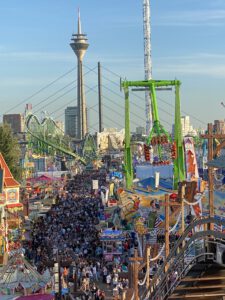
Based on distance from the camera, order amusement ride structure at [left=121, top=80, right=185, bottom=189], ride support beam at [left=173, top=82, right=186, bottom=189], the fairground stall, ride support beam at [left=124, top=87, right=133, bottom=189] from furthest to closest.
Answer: ride support beam at [left=124, top=87, right=133, bottom=189], amusement ride structure at [left=121, top=80, right=185, bottom=189], ride support beam at [left=173, top=82, right=186, bottom=189], the fairground stall

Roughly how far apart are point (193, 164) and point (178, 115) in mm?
11098

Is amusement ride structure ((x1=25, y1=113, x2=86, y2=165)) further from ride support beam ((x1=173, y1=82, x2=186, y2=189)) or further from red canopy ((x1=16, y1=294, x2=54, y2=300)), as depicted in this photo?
red canopy ((x1=16, y1=294, x2=54, y2=300))

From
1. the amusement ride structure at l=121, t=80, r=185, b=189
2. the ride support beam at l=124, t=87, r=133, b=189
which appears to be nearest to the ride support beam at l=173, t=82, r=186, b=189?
the amusement ride structure at l=121, t=80, r=185, b=189

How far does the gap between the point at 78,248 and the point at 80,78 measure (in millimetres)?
152838

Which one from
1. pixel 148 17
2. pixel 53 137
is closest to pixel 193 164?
pixel 148 17

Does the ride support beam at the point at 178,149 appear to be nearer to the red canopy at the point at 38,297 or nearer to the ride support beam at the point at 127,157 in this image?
the ride support beam at the point at 127,157

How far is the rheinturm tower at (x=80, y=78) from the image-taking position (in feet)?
568

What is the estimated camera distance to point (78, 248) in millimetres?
26969

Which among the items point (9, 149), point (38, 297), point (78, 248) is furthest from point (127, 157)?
point (38, 297)

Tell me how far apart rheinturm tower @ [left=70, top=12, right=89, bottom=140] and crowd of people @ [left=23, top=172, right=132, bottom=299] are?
432 ft

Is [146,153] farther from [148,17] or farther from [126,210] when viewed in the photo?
[148,17]

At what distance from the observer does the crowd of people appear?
21422mm

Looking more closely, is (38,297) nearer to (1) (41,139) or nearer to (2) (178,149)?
(2) (178,149)

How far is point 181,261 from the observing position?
360 inches
